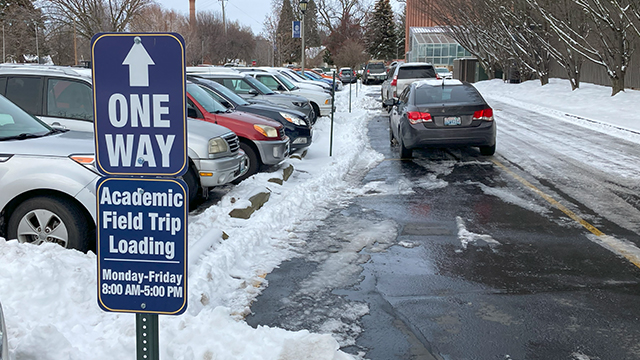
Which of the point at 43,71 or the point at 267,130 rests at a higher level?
the point at 43,71

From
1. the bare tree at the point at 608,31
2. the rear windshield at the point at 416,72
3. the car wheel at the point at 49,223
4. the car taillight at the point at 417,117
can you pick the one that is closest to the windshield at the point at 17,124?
the car wheel at the point at 49,223

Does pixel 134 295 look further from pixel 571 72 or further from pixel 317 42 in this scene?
pixel 317 42

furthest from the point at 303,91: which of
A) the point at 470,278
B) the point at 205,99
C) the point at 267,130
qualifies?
the point at 470,278

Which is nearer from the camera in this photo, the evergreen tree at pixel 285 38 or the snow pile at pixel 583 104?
the snow pile at pixel 583 104

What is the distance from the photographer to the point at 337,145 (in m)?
15.3

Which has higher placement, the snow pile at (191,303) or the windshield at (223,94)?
the windshield at (223,94)

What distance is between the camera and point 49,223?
5730 mm

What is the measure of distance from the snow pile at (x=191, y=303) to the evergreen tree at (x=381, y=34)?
94467 millimetres

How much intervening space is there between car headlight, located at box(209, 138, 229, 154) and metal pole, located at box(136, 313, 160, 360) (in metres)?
5.69

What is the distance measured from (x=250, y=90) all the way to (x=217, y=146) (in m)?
7.62

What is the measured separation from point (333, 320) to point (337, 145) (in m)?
10.7

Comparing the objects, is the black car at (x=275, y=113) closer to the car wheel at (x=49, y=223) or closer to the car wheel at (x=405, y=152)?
the car wheel at (x=405, y=152)

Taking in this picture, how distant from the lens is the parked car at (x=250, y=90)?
15406 millimetres

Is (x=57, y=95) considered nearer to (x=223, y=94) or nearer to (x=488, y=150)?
(x=223, y=94)
